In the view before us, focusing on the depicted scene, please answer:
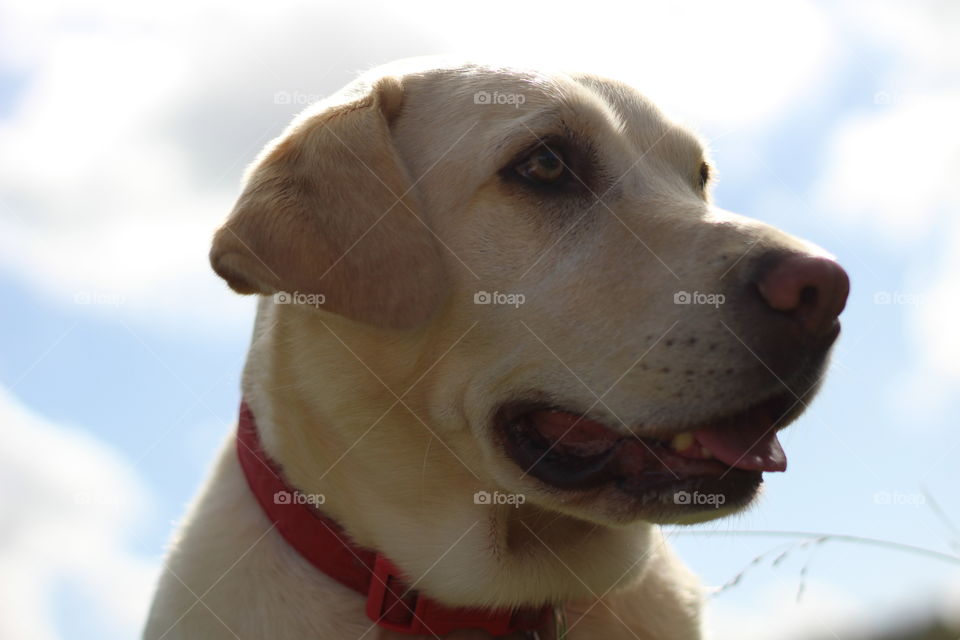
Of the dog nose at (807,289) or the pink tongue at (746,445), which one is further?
the pink tongue at (746,445)

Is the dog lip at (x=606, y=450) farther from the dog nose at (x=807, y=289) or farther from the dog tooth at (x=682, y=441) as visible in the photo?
the dog nose at (x=807, y=289)

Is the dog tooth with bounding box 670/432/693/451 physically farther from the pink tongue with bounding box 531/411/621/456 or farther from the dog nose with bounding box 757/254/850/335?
the dog nose with bounding box 757/254/850/335

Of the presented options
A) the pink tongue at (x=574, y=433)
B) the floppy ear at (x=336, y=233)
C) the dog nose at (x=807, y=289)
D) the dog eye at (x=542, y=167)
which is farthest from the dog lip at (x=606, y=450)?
the dog eye at (x=542, y=167)

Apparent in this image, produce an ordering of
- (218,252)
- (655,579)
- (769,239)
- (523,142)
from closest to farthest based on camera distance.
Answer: (769,239), (218,252), (523,142), (655,579)

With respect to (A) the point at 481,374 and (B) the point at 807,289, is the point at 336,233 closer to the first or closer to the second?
(A) the point at 481,374

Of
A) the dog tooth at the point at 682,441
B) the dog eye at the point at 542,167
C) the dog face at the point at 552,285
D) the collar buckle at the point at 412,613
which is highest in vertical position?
the dog eye at the point at 542,167

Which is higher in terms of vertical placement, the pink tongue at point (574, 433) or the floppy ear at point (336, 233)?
the floppy ear at point (336, 233)

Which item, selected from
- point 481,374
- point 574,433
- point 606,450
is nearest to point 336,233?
point 481,374

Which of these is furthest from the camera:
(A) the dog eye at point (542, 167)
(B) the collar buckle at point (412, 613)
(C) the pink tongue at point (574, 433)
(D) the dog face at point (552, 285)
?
(A) the dog eye at point (542, 167)

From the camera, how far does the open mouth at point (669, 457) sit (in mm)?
2969

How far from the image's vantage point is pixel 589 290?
314cm

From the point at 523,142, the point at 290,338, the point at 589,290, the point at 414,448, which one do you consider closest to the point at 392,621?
the point at 414,448

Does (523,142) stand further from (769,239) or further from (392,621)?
(392,621)

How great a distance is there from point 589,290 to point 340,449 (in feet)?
3.36
